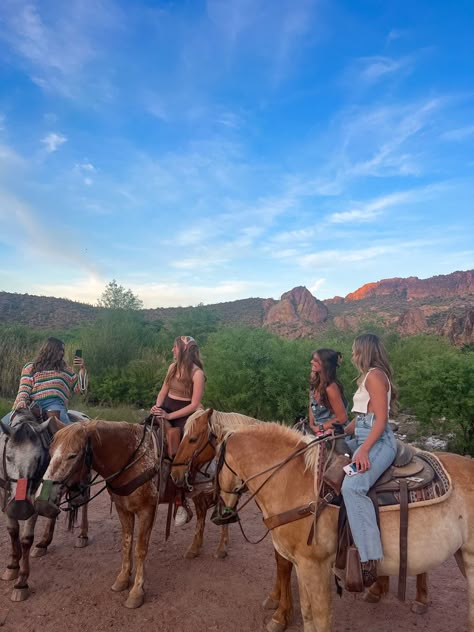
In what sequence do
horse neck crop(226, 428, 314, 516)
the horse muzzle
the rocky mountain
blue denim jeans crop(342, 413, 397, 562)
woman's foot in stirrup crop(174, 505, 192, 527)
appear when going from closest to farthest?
1. blue denim jeans crop(342, 413, 397, 562)
2. horse neck crop(226, 428, 314, 516)
3. the horse muzzle
4. woman's foot in stirrup crop(174, 505, 192, 527)
5. the rocky mountain

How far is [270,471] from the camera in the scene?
11.3ft

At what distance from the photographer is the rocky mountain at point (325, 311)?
38.8 m

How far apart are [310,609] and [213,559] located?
241 centimetres

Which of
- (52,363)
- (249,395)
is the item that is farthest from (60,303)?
(52,363)

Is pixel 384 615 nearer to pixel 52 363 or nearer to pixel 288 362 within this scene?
pixel 52 363

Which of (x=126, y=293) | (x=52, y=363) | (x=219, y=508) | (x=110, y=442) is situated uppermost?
(x=126, y=293)

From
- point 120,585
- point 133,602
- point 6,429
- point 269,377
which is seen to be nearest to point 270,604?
point 133,602

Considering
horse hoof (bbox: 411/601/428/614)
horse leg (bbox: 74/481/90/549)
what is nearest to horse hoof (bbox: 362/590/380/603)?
horse hoof (bbox: 411/601/428/614)

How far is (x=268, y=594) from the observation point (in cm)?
448

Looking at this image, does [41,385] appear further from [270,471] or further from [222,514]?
[270,471]

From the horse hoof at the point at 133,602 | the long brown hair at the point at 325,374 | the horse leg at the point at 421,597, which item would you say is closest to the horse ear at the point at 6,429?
the horse hoof at the point at 133,602

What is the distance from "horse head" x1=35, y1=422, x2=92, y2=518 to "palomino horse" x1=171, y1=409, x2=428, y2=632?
861 mm

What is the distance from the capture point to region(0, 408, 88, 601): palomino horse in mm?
4102

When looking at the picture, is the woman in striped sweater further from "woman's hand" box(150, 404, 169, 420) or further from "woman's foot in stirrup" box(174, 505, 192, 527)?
"woman's foot in stirrup" box(174, 505, 192, 527)
